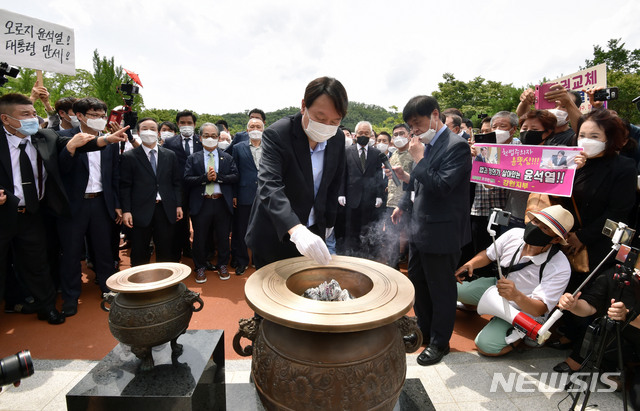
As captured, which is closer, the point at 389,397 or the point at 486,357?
the point at 389,397

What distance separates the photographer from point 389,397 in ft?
5.17

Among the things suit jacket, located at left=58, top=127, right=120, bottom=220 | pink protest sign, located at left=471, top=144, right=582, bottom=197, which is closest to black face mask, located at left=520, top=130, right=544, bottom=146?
pink protest sign, located at left=471, top=144, right=582, bottom=197

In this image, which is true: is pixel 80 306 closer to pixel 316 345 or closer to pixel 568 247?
pixel 316 345

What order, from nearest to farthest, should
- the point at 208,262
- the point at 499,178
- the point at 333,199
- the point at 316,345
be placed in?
the point at 316,345 < the point at 333,199 < the point at 499,178 < the point at 208,262

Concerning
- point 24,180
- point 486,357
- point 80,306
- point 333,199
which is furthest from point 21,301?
point 486,357

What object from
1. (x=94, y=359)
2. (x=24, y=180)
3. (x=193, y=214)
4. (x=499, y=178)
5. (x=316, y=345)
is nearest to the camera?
(x=316, y=345)

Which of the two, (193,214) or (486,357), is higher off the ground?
(193,214)

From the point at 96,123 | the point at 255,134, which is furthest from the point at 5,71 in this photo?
the point at 255,134

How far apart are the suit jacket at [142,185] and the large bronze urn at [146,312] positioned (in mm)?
2294

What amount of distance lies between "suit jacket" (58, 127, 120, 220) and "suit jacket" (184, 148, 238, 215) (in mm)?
995

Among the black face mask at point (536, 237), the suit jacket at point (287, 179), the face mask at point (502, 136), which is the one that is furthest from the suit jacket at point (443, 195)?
the face mask at point (502, 136)

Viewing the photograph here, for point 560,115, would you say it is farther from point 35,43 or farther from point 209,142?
point 35,43

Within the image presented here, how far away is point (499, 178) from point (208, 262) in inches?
182

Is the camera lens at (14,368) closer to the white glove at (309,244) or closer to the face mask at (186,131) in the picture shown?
the white glove at (309,244)
